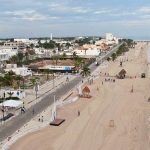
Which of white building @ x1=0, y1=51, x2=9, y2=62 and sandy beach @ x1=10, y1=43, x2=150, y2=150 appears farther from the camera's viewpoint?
white building @ x1=0, y1=51, x2=9, y2=62

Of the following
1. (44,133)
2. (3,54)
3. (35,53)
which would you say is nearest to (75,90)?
(44,133)

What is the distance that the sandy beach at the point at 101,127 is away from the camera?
110ft

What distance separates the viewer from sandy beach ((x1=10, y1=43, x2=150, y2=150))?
33.4 m

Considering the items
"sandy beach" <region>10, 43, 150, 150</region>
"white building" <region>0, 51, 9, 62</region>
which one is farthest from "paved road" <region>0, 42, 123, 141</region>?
"white building" <region>0, 51, 9, 62</region>

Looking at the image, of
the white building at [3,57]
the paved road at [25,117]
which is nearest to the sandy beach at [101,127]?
the paved road at [25,117]

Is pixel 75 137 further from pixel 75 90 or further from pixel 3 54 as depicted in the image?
pixel 3 54

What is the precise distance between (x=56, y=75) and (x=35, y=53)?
54697 millimetres

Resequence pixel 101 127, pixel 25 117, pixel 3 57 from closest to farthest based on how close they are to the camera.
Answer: pixel 101 127 → pixel 25 117 → pixel 3 57

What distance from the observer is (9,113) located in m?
43.0

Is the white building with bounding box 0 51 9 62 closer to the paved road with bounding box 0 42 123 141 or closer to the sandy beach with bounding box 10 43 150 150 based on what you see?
the paved road with bounding box 0 42 123 141

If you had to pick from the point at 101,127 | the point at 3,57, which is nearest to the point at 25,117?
the point at 101,127

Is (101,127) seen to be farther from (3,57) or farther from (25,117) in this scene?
(3,57)

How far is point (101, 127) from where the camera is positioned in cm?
3891

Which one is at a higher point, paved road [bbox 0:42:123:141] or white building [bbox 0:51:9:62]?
white building [bbox 0:51:9:62]
